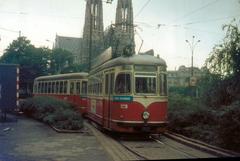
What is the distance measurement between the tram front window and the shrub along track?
4.66ft

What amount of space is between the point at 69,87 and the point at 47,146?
12.3 meters

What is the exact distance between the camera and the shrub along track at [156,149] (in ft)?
27.9

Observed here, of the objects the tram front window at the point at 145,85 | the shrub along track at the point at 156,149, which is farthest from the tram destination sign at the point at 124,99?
the shrub along track at the point at 156,149

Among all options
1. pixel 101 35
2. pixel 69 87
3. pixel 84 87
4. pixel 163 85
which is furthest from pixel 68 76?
pixel 101 35

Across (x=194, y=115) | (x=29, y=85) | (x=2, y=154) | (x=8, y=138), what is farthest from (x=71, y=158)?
(x=29, y=85)

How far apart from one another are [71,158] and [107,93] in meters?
4.87

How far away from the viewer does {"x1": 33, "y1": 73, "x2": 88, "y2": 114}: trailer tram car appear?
786 inches

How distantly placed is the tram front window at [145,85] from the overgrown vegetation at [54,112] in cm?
254

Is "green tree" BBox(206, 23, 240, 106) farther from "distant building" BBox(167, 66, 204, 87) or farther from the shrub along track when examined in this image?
the shrub along track

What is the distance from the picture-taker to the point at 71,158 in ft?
25.6

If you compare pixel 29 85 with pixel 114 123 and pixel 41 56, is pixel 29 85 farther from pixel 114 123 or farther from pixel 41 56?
pixel 114 123

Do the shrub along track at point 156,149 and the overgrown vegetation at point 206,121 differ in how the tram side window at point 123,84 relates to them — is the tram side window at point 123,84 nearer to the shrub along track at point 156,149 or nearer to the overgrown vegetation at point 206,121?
the shrub along track at point 156,149

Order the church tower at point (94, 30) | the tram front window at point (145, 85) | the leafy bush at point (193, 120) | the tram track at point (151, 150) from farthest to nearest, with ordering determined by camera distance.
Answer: the church tower at point (94, 30) → the leafy bush at point (193, 120) → the tram front window at point (145, 85) → the tram track at point (151, 150)

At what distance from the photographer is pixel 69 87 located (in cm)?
2136
